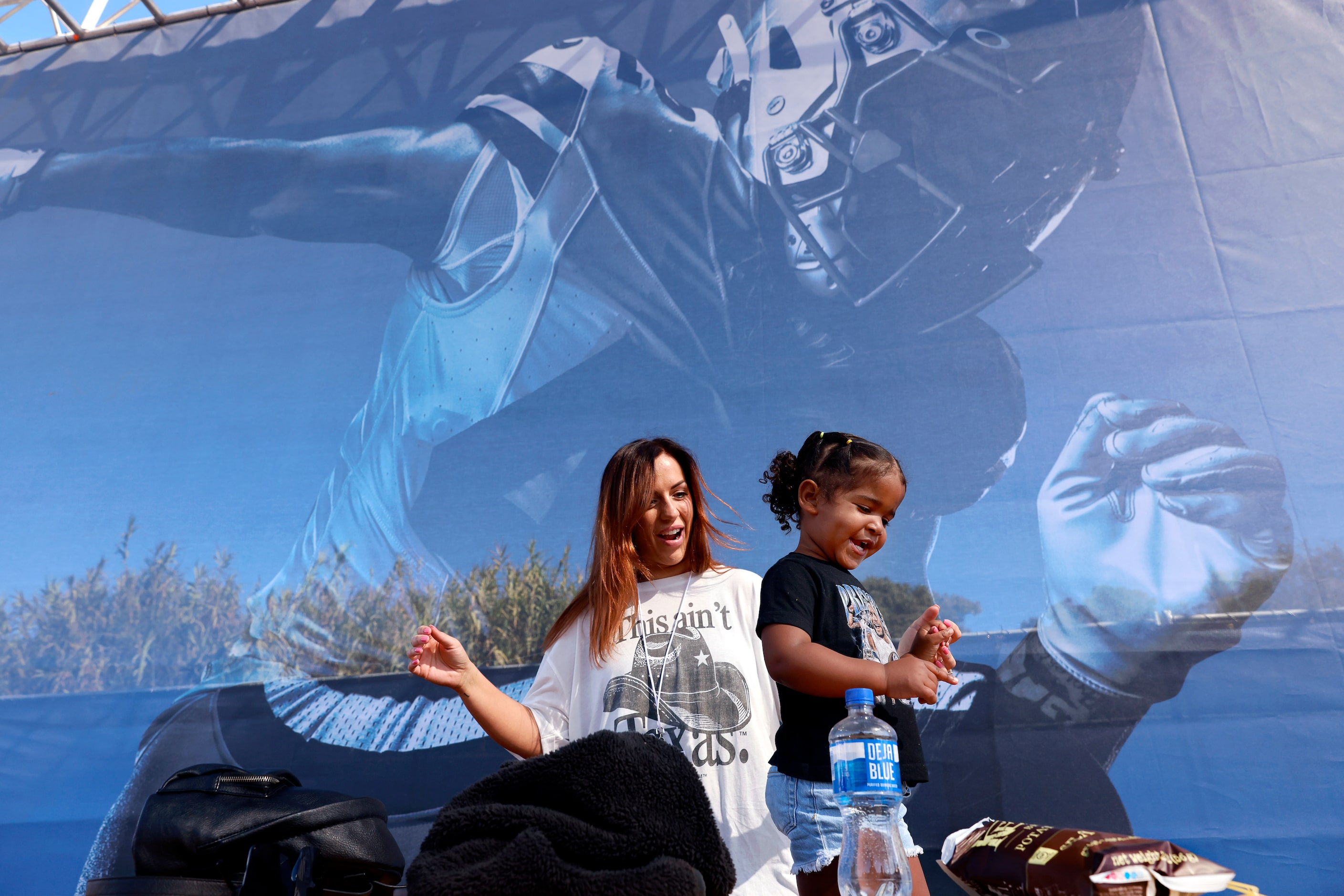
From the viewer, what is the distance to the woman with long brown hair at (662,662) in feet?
3.57

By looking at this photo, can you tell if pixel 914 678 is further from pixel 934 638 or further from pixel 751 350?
pixel 751 350

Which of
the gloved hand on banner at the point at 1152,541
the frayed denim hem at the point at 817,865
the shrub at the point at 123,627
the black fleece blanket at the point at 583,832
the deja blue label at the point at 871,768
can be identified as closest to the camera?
the black fleece blanket at the point at 583,832

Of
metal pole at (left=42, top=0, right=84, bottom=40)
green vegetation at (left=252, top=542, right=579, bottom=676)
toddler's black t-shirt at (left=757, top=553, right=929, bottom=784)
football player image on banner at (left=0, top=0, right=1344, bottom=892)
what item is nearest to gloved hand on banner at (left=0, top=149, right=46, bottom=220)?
football player image on banner at (left=0, top=0, right=1344, bottom=892)

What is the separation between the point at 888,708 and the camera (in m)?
0.89

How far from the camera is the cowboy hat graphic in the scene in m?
1.16

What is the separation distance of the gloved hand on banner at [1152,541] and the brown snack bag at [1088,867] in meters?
1.14

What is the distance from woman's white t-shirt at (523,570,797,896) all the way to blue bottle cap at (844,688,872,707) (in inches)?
16.8

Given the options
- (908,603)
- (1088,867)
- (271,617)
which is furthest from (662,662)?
(271,617)

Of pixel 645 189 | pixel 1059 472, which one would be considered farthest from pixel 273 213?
pixel 1059 472

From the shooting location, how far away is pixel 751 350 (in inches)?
90.7

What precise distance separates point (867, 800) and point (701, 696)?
1.39 ft

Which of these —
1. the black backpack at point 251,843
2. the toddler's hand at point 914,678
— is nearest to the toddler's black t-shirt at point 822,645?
the toddler's hand at point 914,678

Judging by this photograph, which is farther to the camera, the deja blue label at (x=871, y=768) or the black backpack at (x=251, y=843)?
the black backpack at (x=251, y=843)

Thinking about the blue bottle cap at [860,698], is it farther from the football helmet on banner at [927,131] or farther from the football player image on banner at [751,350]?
the football helmet on banner at [927,131]
